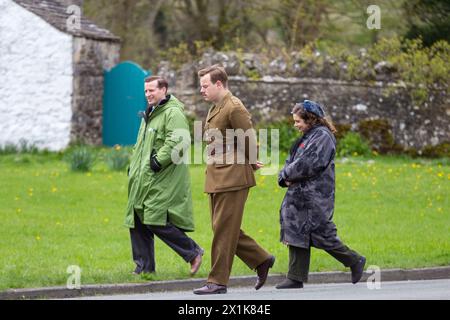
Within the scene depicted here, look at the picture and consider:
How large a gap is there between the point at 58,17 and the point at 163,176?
46.9 feet

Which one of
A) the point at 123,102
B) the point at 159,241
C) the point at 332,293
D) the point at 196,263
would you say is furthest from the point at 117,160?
the point at 332,293

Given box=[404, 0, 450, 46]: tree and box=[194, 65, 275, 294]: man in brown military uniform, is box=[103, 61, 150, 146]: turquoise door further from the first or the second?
box=[194, 65, 275, 294]: man in brown military uniform

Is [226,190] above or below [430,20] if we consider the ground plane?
below

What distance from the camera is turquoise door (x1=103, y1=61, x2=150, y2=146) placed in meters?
23.9

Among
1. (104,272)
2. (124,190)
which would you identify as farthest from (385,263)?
Answer: (124,190)

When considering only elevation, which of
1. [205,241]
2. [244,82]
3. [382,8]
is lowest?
[205,241]

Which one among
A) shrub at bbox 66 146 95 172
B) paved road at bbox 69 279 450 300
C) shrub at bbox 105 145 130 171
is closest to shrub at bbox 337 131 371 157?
shrub at bbox 105 145 130 171

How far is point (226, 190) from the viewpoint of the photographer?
9.53 m

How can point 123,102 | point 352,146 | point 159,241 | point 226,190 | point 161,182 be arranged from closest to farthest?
point 226,190, point 161,182, point 159,241, point 352,146, point 123,102

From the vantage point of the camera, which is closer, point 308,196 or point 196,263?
point 308,196

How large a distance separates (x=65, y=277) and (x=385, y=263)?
3.26m

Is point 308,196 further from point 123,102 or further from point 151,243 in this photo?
point 123,102
